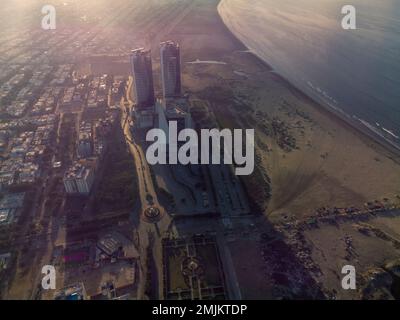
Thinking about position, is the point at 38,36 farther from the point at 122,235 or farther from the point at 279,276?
the point at 279,276

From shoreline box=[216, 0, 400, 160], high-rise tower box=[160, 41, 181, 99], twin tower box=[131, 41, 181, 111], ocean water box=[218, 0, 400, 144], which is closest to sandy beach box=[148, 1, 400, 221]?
shoreline box=[216, 0, 400, 160]

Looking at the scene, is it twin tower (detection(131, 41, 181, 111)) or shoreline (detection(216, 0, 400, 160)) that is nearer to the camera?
twin tower (detection(131, 41, 181, 111))

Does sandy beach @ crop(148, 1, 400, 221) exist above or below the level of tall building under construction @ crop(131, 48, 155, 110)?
below

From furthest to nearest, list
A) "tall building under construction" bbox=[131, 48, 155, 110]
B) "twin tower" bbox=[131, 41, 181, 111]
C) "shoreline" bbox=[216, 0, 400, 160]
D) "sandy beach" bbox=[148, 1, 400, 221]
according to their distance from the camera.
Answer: "shoreline" bbox=[216, 0, 400, 160]
"twin tower" bbox=[131, 41, 181, 111]
"tall building under construction" bbox=[131, 48, 155, 110]
"sandy beach" bbox=[148, 1, 400, 221]

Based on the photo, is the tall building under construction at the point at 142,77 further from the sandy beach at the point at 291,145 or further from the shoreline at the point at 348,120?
the shoreline at the point at 348,120

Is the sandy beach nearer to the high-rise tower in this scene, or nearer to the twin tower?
the high-rise tower

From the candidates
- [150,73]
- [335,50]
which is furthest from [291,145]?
[335,50]
